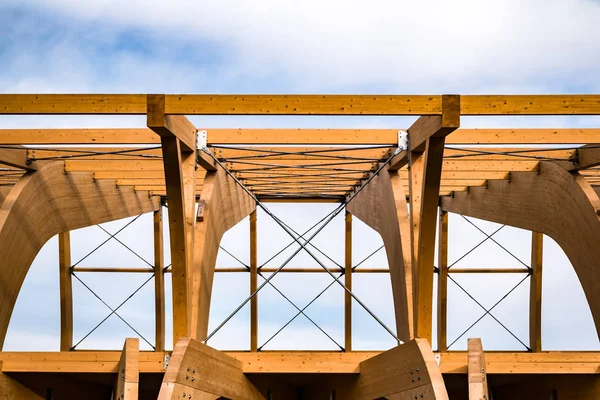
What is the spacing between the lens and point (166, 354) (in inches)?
607

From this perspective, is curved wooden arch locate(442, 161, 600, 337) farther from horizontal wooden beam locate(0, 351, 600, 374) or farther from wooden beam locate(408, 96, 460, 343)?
wooden beam locate(408, 96, 460, 343)

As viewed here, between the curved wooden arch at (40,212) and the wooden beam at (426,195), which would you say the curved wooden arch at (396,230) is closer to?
the wooden beam at (426,195)

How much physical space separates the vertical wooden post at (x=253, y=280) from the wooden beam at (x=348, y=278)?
2.78 meters

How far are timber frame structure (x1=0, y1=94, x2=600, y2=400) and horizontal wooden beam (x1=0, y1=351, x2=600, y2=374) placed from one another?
1.0 inches

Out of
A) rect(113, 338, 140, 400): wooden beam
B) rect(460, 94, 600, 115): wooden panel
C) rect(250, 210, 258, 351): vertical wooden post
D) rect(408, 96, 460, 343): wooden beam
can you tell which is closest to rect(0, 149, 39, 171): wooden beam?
rect(113, 338, 140, 400): wooden beam

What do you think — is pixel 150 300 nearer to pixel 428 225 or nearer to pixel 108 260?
pixel 108 260

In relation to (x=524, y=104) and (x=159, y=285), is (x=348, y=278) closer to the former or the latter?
(x=159, y=285)

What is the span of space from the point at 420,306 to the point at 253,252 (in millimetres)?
12318

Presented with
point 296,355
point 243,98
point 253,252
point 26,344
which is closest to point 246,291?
point 253,252

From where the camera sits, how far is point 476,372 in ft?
43.8

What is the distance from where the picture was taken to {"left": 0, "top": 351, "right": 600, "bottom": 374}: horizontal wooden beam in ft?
50.4

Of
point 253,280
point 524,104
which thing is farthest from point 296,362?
point 253,280

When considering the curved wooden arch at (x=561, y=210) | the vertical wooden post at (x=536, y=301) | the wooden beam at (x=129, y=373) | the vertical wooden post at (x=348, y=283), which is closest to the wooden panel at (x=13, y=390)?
the wooden beam at (x=129, y=373)

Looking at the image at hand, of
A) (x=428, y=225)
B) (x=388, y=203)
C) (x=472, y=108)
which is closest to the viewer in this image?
(x=472, y=108)
